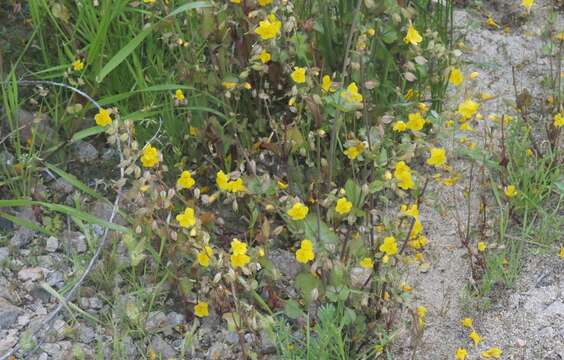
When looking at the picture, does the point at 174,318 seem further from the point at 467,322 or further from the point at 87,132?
the point at 467,322

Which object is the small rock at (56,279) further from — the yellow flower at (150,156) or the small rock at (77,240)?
the yellow flower at (150,156)

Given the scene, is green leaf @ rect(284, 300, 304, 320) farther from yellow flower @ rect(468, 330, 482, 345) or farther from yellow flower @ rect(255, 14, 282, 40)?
yellow flower @ rect(255, 14, 282, 40)

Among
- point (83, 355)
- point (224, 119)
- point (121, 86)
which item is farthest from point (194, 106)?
point (83, 355)

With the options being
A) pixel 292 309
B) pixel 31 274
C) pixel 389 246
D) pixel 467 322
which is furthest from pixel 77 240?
pixel 467 322

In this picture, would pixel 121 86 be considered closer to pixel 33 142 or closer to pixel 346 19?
pixel 33 142

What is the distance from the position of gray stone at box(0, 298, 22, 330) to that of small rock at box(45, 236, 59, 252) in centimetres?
25

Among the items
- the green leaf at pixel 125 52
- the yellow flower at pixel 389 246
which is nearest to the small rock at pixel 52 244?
the green leaf at pixel 125 52

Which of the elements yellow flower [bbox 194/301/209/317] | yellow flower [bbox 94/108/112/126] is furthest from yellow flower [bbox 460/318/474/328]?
yellow flower [bbox 94/108/112/126]

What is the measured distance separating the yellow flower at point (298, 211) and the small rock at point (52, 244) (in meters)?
0.90

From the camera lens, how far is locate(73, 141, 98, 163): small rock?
3.00 meters

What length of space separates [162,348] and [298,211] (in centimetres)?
61

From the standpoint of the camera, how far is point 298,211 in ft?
7.40

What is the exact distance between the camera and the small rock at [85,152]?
300 centimetres

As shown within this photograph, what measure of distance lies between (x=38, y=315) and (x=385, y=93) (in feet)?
4.59
